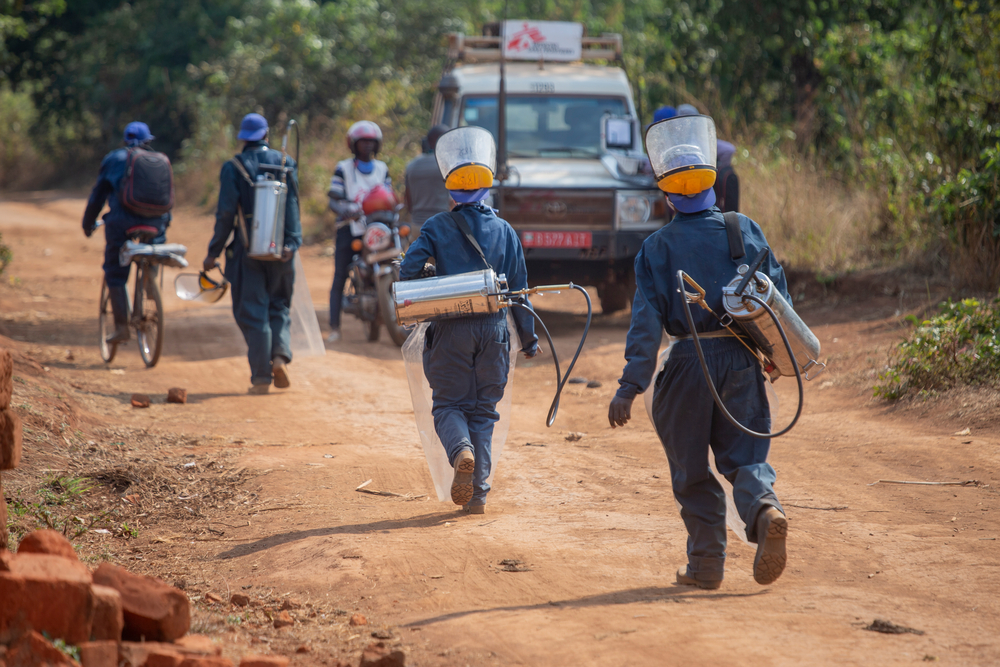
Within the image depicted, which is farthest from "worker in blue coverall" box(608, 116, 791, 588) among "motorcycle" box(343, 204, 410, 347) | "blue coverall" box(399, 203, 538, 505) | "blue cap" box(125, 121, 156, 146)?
"blue cap" box(125, 121, 156, 146)

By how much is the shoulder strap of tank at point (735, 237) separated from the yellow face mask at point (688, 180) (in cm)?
17

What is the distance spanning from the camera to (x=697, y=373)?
371cm

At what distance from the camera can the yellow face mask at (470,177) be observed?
15.4ft

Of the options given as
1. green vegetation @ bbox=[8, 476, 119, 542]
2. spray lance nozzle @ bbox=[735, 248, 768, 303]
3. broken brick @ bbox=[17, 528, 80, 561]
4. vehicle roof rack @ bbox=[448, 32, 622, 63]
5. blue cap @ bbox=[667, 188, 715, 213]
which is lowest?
green vegetation @ bbox=[8, 476, 119, 542]

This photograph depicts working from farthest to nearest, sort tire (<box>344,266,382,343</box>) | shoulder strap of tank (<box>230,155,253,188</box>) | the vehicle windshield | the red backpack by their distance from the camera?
1. the vehicle windshield
2. tire (<box>344,266,382,343</box>)
3. the red backpack
4. shoulder strap of tank (<box>230,155,253,188</box>)

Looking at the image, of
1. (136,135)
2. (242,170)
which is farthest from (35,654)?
(136,135)

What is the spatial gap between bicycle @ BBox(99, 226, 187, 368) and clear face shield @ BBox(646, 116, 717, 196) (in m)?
5.26

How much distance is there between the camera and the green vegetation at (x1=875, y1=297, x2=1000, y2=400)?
21.2 ft

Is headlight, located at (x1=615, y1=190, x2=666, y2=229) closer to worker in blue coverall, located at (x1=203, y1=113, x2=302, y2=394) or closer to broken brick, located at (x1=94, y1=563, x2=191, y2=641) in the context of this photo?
worker in blue coverall, located at (x1=203, y1=113, x2=302, y2=394)

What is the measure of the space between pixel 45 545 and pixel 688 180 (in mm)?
2578

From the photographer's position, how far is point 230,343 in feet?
31.9

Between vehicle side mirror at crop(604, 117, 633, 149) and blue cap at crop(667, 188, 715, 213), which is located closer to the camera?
blue cap at crop(667, 188, 715, 213)

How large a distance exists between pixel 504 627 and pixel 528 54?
815 centimetres

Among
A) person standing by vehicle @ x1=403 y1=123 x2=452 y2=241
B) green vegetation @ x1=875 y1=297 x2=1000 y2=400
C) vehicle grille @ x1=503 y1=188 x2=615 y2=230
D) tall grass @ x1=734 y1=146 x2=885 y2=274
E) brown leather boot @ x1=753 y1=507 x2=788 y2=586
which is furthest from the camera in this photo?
tall grass @ x1=734 y1=146 x2=885 y2=274
